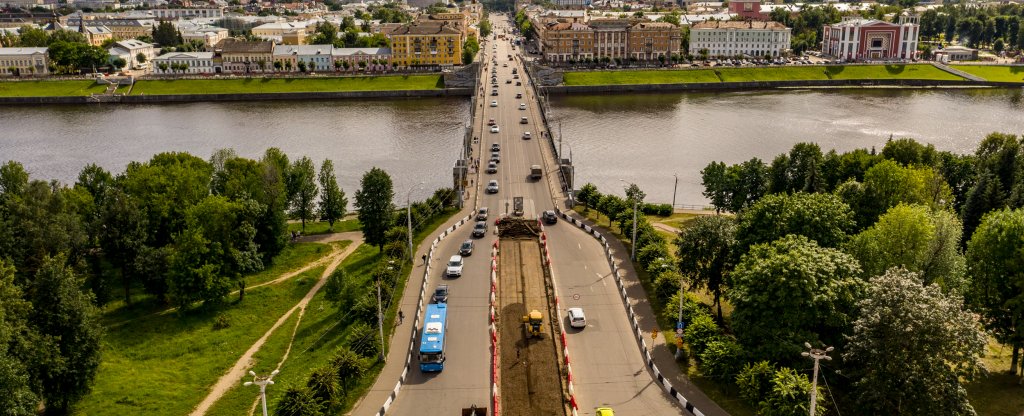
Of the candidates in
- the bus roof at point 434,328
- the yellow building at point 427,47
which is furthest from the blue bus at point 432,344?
the yellow building at point 427,47

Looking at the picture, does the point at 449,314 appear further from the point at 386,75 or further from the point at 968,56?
the point at 968,56

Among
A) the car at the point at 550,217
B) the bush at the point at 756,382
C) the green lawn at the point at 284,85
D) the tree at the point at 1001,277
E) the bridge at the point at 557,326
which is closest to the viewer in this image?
the bush at the point at 756,382

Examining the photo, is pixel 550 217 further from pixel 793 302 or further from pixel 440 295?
pixel 793 302

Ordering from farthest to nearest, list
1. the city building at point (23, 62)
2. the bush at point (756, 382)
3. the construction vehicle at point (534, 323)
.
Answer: the city building at point (23, 62) → the construction vehicle at point (534, 323) → the bush at point (756, 382)

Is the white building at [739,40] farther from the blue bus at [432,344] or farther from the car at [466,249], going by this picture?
the blue bus at [432,344]

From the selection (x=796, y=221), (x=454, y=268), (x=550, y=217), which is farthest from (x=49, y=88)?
(x=796, y=221)

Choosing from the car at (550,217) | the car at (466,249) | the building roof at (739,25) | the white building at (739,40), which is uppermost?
the building roof at (739,25)
